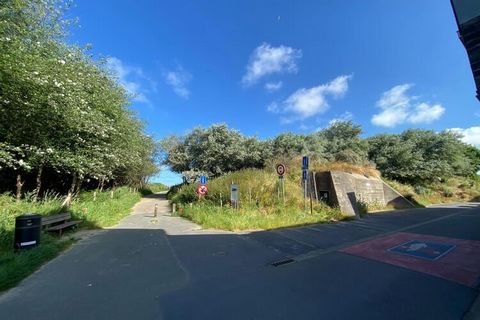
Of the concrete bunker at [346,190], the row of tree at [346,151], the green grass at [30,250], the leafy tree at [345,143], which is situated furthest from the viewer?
the row of tree at [346,151]

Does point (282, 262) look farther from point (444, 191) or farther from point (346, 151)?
point (444, 191)

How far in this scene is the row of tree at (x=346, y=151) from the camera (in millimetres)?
26797

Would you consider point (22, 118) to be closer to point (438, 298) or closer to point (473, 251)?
point (438, 298)

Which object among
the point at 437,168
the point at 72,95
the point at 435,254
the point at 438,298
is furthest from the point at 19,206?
the point at 437,168

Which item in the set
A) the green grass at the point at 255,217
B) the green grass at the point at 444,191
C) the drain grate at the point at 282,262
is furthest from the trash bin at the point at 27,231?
the green grass at the point at 444,191

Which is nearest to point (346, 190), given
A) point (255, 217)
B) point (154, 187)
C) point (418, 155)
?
point (255, 217)

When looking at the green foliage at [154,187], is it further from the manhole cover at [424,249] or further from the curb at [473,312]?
the curb at [473,312]

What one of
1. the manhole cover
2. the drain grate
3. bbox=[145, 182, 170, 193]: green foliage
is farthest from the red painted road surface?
bbox=[145, 182, 170, 193]: green foliage

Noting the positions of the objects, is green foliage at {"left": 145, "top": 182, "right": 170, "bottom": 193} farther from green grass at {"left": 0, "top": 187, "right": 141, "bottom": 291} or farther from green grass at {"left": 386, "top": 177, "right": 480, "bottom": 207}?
green grass at {"left": 386, "top": 177, "right": 480, "bottom": 207}

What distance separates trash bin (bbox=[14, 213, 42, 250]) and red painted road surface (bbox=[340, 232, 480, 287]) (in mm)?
8043

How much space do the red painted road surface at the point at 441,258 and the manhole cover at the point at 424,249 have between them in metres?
0.15

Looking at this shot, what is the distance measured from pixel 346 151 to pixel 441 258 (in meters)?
20.9

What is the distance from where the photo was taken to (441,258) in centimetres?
624

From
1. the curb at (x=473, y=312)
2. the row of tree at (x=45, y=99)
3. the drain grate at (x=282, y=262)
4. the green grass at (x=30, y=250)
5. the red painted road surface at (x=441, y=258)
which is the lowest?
the curb at (x=473, y=312)
